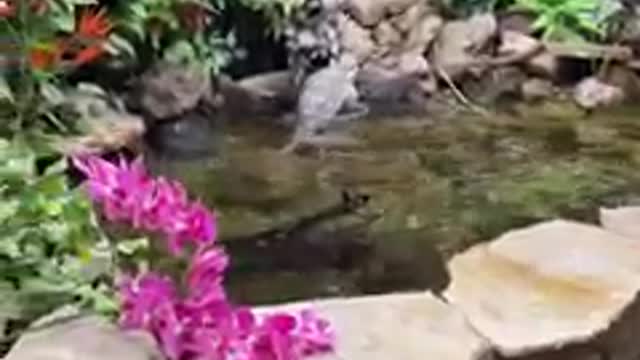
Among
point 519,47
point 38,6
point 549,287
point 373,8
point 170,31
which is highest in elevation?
point 38,6

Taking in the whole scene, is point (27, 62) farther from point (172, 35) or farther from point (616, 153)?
point (616, 153)

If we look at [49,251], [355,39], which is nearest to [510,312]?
[49,251]

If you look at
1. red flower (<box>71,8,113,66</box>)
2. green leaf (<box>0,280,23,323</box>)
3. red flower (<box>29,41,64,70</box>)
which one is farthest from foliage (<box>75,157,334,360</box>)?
red flower (<box>29,41,64,70</box>)

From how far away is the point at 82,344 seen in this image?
205cm

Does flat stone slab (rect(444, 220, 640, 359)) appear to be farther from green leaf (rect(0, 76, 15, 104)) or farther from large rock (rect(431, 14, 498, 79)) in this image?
large rock (rect(431, 14, 498, 79))

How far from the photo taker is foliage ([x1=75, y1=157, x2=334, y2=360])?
6.75 feet

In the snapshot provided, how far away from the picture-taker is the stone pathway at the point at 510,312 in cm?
223

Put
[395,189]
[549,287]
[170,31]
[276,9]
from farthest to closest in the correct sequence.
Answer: [276,9] → [170,31] → [395,189] → [549,287]

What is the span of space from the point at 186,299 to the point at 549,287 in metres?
0.79

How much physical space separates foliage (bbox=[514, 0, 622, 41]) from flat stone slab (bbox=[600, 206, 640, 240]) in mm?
4167

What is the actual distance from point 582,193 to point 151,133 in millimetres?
1644

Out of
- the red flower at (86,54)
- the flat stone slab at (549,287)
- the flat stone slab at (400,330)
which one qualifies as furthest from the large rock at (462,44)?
the flat stone slab at (400,330)

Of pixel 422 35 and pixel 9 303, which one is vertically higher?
pixel 9 303

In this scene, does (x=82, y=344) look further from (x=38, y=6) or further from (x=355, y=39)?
(x=355, y=39)
